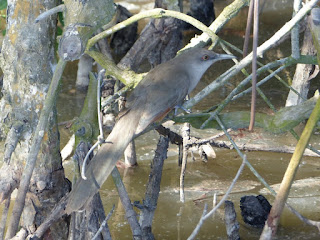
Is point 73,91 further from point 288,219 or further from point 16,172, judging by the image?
point 16,172

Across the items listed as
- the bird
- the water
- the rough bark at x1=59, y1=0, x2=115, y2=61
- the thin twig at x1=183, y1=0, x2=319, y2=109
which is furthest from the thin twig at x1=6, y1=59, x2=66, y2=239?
the water

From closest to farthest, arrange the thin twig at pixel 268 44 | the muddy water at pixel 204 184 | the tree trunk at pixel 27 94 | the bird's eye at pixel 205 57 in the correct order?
the thin twig at pixel 268 44 → the tree trunk at pixel 27 94 → the bird's eye at pixel 205 57 → the muddy water at pixel 204 184

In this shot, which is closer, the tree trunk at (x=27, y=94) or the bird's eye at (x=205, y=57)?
the tree trunk at (x=27, y=94)

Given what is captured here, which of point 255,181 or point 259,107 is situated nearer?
point 255,181

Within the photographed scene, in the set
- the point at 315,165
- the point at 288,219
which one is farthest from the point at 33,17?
the point at 315,165

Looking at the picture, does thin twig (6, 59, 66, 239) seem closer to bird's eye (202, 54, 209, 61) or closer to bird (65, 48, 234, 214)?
bird (65, 48, 234, 214)

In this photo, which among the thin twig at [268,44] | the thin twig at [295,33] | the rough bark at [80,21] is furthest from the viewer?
the thin twig at [295,33]

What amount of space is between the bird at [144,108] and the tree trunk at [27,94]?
532 mm

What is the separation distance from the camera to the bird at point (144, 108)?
109 inches

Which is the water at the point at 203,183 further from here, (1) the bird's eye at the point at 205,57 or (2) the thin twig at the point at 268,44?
(2) the thin twig at the point at 268,44

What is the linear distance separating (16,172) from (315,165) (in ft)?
11.7

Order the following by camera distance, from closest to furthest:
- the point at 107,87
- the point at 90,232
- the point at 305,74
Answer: the point at 90,232 < the point at 107,87 < the point at 305,74

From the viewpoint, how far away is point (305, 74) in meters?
6.36

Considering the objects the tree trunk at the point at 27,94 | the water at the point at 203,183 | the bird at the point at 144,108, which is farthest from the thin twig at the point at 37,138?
the water at the point at 203,183
